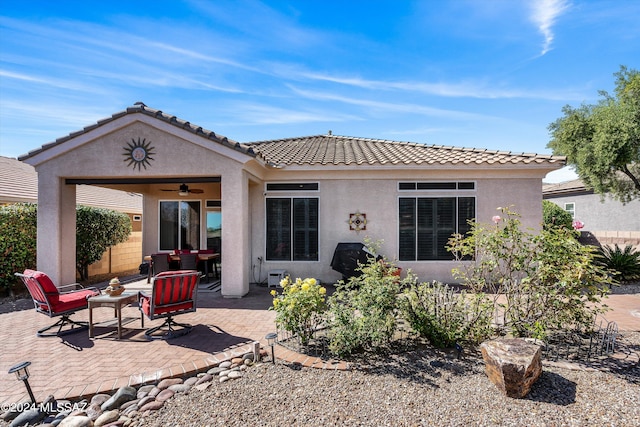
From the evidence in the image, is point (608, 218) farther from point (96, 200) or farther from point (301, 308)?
point (96, 200)

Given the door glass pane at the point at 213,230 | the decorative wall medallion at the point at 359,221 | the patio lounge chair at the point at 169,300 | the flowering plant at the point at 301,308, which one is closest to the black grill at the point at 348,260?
the decorative wall medallion at the point at 359,221

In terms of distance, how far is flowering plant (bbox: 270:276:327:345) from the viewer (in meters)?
4.57

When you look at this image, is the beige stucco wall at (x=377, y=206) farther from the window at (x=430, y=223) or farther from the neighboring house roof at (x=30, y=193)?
the neighboring house roof at (x=30, y=193)

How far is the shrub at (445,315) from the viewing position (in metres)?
4.74

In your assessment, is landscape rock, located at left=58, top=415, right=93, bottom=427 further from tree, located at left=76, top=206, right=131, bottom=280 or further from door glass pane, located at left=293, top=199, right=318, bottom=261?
tree, located at left=76, top=206, right=131, bottom=280

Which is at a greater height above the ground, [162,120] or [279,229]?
[162,120]

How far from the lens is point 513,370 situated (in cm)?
342

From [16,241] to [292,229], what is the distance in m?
8.18

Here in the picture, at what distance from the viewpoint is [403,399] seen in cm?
341

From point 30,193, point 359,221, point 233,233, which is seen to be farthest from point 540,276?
point 30,193

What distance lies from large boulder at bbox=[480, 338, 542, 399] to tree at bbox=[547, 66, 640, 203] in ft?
39.3

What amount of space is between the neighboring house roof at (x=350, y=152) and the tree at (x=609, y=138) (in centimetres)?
485

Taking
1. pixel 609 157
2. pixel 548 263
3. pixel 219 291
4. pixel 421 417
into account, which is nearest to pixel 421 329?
pixel 421 417

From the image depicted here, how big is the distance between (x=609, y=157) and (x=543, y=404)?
12475 millimetres
